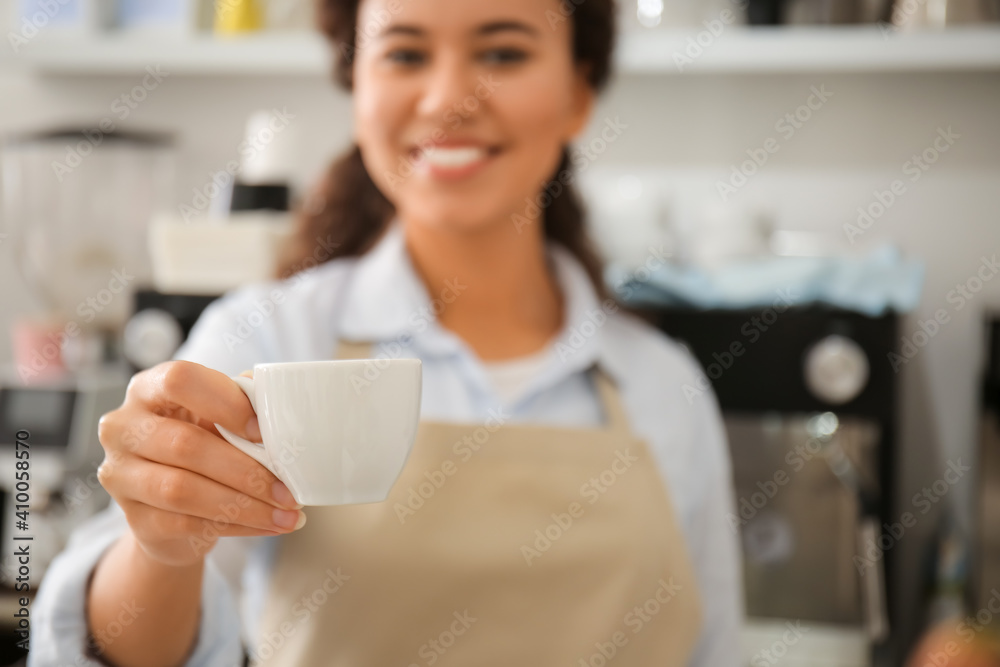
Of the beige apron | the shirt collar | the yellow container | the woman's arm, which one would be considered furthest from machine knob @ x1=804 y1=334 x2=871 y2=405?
the yellow container

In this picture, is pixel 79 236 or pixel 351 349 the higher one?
pixel 351 349

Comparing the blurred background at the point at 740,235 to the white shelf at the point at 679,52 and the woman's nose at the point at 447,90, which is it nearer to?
the white shelf at the point at 679,52

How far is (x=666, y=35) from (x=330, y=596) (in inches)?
49.8

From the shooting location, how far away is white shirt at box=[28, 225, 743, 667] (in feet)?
3.06

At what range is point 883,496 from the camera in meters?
1.37

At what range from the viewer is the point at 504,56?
0.96m

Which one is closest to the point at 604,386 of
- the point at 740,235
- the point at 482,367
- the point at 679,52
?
the point at 482,367

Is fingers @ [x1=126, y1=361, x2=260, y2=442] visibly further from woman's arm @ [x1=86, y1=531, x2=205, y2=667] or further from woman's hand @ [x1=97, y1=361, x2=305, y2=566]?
woman's arm @ [x1=86, y1=531, x2=205, y2=667]

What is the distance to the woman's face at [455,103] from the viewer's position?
92cm

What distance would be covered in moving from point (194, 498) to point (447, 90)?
53 cm

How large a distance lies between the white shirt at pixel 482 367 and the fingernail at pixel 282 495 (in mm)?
370

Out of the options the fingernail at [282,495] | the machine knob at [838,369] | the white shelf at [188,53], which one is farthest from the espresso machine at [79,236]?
the fingernail at [282,495]

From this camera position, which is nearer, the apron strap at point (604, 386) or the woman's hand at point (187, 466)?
the woman's hand at point (187, 466)

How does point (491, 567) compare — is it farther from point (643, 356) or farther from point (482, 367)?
point (643, 356)
